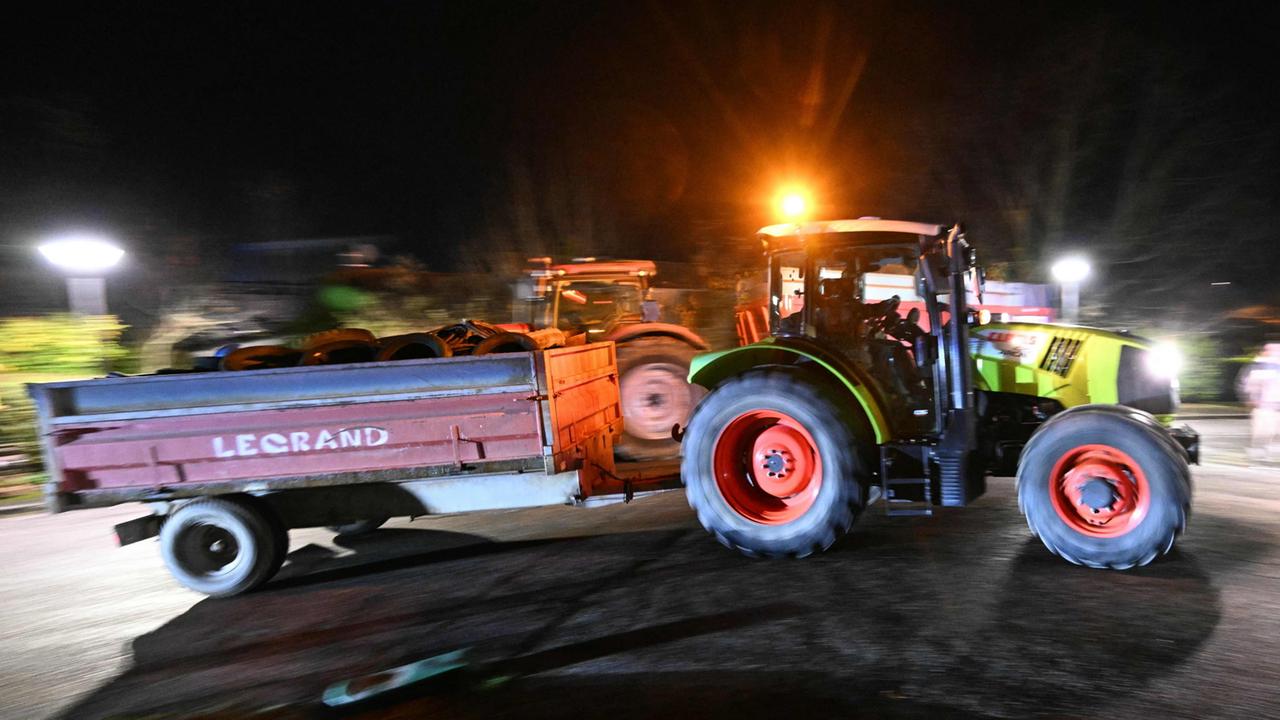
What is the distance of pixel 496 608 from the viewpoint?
4738mm

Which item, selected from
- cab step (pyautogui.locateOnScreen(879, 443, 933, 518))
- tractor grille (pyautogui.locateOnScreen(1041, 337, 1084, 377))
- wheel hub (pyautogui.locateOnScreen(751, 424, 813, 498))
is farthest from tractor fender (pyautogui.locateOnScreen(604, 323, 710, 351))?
tractor grille (pyautogui.locateOnScreen(1041, 337, 1084, 377))

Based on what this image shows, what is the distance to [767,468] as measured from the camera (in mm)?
5430

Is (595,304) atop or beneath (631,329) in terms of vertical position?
atop

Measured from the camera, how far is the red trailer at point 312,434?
5145 mm

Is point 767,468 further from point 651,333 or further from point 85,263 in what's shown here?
point 85,263

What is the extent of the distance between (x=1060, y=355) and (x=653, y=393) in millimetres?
4597

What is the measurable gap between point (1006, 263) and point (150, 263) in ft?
55.4

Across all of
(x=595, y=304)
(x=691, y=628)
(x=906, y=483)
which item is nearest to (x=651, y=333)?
(x=595, y=304)

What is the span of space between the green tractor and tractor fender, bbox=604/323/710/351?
3.26 meters

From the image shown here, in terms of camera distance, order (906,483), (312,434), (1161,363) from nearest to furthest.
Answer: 1. (906,483)
2. (312,434)
3. (1161,363)

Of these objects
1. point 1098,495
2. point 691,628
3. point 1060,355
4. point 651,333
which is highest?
point 651,333

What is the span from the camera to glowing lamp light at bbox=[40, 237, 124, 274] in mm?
9477

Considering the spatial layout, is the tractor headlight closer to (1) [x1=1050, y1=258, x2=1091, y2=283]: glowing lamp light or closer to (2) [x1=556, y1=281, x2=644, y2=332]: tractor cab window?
(2) [x1=556, y1=281, x2=644, y2=332]: tractor cab window

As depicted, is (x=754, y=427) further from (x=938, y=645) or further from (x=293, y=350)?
(x=293, y=350)
